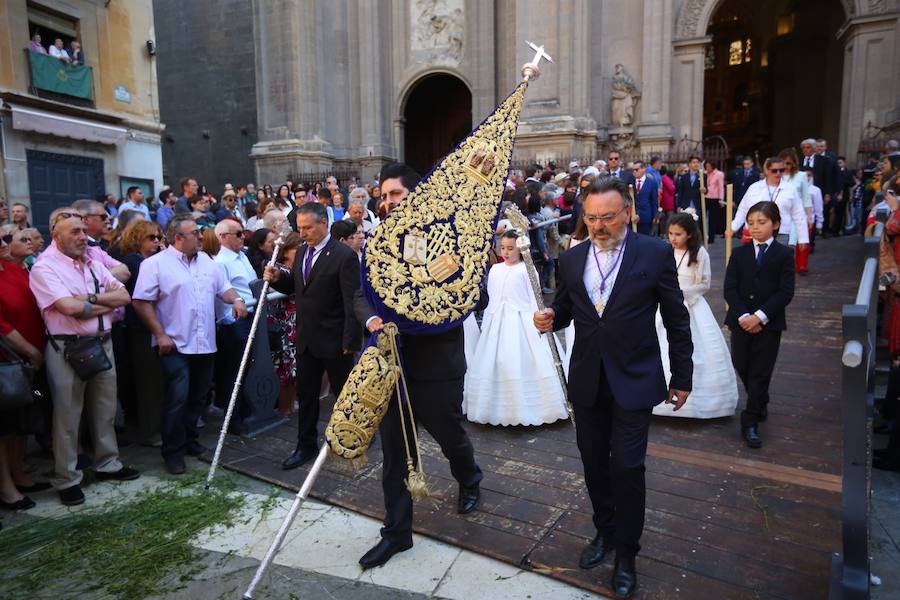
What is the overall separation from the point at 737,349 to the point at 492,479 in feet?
7.35

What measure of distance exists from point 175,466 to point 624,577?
3512mm

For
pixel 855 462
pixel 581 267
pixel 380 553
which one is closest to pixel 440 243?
pixel 581 267

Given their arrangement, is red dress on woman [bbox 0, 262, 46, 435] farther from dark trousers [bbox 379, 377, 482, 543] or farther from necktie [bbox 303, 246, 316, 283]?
dark trousers [bbox 379, 377, 482, 543]

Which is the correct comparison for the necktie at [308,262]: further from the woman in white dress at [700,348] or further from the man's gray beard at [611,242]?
the woman in white dress at [700,348]

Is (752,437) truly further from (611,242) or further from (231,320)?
(231,320)

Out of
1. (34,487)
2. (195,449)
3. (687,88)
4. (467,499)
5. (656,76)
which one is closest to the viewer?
(467,499)

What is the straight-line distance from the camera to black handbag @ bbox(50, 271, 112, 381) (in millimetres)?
4297

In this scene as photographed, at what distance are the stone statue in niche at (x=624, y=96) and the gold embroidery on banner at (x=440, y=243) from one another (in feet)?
54.1

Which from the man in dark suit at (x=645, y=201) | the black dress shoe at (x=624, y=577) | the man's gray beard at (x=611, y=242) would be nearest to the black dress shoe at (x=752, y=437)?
the black dress shoe at (x=624, y=577)

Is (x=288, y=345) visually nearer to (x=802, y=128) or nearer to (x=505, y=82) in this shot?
(x=505, y=82)

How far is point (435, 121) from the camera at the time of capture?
26109mm

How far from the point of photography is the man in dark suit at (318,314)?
14.8 ft

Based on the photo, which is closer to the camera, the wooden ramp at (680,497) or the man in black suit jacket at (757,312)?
the wooden ramp at (680,497)

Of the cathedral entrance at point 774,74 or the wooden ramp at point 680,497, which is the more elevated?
the cathedral entrance at point 774,74
